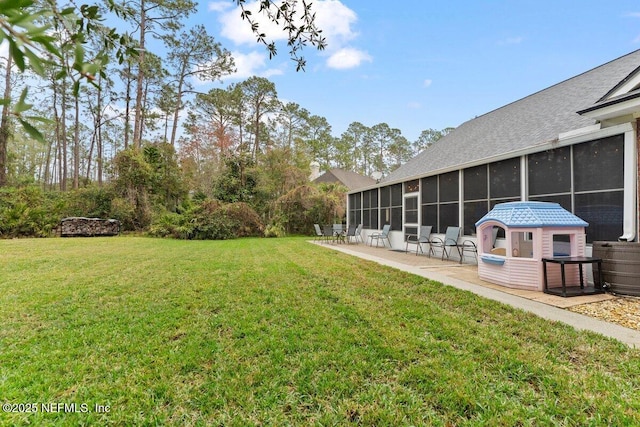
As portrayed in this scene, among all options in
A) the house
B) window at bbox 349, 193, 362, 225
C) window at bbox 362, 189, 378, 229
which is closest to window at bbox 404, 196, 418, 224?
the house

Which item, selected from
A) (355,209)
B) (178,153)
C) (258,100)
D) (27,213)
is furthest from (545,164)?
(258,100)

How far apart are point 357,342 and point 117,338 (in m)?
2.47

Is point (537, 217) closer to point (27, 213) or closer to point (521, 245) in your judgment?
point (521, 245)

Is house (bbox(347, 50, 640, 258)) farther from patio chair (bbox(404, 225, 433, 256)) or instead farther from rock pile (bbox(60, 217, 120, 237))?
rock pile (bbox(60, 217, 120, 237))

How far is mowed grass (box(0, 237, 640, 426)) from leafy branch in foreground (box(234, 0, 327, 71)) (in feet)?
9.16

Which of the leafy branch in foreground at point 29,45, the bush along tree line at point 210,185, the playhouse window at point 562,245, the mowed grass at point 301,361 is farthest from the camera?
the bush along tree line at point 210,185

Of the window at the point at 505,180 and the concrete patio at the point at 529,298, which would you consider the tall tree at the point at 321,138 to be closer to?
the window at the point at 505,180

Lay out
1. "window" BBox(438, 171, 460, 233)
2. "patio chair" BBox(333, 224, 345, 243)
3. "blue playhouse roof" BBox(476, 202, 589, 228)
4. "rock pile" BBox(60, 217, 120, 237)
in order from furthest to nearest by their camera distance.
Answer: "rock pile" BBox(60, 217, 120, 237) → "patio chair" BBox(333, 224, 345, 243) → "window" BBox(438, 171, 460, 233) → "blue playhouse roof" BBox(476, 202, 589, 228)

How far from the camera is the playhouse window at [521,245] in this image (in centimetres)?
539

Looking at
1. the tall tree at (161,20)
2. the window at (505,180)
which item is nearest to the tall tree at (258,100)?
the tall tree at (161,20)

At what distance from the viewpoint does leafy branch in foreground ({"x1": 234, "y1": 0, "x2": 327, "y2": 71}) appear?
245 cm

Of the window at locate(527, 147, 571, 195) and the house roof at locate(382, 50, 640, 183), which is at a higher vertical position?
the house roof at locate(382, 50, 640, 183)

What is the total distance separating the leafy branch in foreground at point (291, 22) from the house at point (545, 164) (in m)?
5.38

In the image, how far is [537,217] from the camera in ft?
16.0
